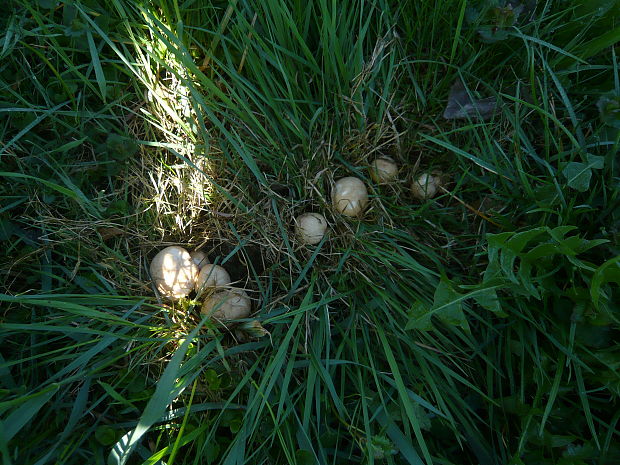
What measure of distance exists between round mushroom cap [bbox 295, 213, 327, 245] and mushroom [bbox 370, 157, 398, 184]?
30 cm

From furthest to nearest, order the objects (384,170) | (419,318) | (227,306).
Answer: (384,170), (227,306), (419,318)

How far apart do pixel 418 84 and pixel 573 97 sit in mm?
656

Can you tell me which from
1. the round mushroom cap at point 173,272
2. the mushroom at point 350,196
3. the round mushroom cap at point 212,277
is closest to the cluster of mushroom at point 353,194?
the mushroom at point 350,196

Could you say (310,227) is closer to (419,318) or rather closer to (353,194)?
(353,194)

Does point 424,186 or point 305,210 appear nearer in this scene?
point 424,186

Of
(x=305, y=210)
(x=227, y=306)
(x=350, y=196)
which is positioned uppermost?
(x=350, y=196)

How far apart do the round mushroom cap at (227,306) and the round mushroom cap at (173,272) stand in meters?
0.11

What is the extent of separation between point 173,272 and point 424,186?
1.09 m

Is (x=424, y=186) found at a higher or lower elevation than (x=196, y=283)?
higher

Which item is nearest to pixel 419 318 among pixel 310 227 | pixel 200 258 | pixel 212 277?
pixel 310 227

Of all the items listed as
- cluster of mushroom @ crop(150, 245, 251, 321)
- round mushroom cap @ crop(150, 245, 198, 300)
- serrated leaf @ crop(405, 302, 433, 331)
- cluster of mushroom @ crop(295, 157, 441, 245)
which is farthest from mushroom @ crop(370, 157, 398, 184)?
round mushroom cap @ crop(150, 245, 198, 300)

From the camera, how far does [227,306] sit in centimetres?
203

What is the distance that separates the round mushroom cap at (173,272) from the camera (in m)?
2.06

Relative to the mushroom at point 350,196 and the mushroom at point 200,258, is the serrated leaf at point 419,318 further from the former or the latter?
the mushroom at point 200,258
